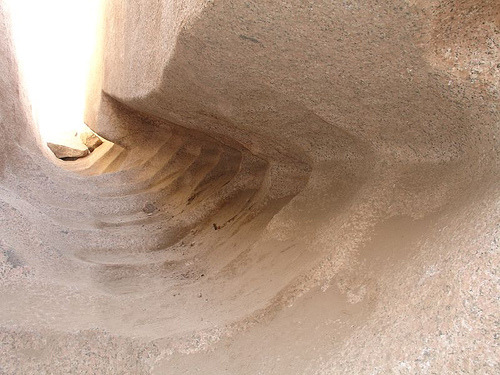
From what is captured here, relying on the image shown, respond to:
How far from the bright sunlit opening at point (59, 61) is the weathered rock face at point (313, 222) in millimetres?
3466

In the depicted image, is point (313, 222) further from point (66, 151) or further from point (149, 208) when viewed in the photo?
point (66, 151)

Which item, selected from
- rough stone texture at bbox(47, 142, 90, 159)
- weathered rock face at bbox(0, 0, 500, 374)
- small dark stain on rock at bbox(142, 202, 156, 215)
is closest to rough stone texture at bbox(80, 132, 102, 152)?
rough stone texture at bbox(47, 142, 90, 159)

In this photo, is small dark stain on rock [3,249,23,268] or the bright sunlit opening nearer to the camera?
small dark stain on rock [3,249,23,268]

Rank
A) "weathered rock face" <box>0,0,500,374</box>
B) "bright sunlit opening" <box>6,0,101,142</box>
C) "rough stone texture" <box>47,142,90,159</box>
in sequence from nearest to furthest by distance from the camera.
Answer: "weathered rock face" <box>0,0,500,374</box>, "bright sunlit opening" <box>6,0,101,142</box>, "rough stone texture" <box>47,142,90,159</box>

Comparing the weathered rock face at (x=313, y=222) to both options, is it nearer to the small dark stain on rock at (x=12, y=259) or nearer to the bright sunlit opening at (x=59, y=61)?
the small dark stain on rock at (x=12, y=259)

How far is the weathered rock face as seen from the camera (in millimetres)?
1255

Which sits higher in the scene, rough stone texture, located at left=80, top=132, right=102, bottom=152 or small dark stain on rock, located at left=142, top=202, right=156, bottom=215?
small dark stain on rock, located at left=142, top=202, right=156, bottom=215

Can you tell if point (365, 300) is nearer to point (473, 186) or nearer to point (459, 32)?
point (473, 186)

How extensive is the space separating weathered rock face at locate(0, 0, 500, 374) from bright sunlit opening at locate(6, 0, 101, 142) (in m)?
3.47

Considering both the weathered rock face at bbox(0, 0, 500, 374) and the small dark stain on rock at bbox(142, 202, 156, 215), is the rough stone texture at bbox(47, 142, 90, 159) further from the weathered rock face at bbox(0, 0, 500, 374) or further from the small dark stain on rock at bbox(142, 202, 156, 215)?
the weathered rock face at bbox(0, 0, 500, 374)

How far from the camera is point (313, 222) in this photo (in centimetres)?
210

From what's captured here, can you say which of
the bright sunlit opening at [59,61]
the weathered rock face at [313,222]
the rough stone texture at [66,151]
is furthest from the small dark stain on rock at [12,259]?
the rough stone texture at [66,151]

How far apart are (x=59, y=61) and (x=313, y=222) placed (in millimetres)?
5832

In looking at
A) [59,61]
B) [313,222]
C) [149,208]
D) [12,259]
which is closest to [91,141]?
[59,61]
